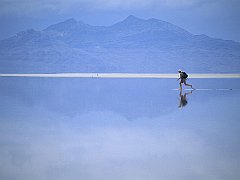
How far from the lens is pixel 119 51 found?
31.8m

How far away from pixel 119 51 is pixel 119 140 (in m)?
26.3

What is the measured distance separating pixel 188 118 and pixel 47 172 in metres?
3.27

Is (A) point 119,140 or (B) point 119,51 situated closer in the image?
(A) point 119,140

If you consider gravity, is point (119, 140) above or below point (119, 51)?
below

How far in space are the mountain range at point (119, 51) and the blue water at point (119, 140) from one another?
66.0ft

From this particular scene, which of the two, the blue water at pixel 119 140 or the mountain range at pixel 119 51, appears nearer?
the blue water at pixel 119 140

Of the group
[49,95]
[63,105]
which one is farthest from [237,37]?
[63,105]

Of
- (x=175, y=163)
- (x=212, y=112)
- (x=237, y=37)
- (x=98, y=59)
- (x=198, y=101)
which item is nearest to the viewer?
(x=175, y=163)

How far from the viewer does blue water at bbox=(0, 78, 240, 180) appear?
4379mm

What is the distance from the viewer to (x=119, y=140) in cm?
→ 561

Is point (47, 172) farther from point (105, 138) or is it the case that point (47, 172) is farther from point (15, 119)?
point (15, 119)

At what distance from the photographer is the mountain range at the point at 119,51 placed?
96.5 feet

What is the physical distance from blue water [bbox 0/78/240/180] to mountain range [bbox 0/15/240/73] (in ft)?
66.0

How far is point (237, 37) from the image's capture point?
22.9 meters
